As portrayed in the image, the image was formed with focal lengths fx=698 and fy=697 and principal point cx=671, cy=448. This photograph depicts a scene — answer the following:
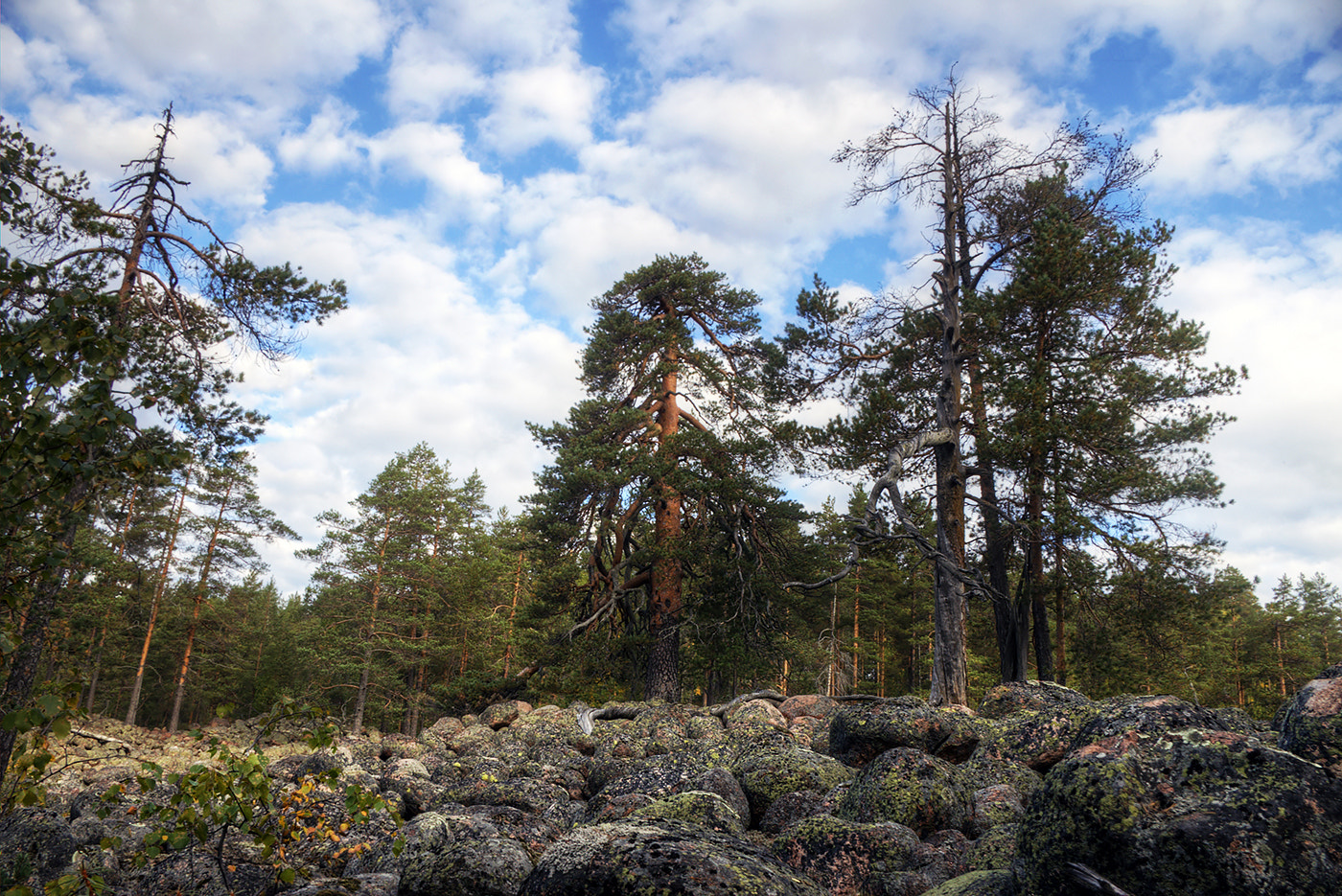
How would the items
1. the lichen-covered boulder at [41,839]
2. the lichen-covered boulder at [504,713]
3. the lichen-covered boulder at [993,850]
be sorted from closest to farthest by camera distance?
1. the lichen-covered boulder at [993,850]
2. the lichen-covered boulder at [41,839]
3. the lichen-covered boulder at [504,713]

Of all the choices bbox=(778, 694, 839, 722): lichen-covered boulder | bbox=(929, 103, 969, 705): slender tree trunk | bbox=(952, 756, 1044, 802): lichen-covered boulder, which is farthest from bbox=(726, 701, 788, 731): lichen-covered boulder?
bbox=(952, 756, 1044, 802): lichen-covered boulder

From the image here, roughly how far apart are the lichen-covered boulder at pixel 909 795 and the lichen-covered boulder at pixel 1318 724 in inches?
93.8

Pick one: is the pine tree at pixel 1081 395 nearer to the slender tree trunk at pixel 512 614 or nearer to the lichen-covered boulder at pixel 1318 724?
the lichen-covered boulder at pixel 1318 724

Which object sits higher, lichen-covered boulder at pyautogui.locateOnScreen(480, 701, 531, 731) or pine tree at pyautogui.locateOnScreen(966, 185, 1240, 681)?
pine tree at pyautogui.locateOnScreen(966, 185, 1240, 681)

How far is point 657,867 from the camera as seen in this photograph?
8.96ft

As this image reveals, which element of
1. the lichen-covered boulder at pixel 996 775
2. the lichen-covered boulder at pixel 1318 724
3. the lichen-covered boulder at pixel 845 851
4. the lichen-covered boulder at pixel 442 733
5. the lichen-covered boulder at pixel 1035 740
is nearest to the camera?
the lichen-covered boulder at pixel 1318 724

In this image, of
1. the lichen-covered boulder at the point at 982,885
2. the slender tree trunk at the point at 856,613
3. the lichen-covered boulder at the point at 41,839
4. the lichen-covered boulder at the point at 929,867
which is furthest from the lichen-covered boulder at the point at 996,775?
the slender tree trunk at the point at 856,613

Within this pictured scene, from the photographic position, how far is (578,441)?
17391 millimetres

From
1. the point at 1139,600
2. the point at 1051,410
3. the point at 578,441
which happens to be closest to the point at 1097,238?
the point at 1051,410

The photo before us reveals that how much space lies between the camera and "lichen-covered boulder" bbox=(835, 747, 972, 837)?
509cm

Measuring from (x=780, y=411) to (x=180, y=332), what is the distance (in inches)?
496

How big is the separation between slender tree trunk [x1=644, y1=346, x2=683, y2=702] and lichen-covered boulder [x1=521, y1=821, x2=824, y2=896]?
13.5m

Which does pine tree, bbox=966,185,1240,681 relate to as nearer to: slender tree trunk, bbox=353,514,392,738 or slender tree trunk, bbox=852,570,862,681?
slender tree trunk, bbox=852,570,862,681

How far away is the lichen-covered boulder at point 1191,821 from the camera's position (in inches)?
104
